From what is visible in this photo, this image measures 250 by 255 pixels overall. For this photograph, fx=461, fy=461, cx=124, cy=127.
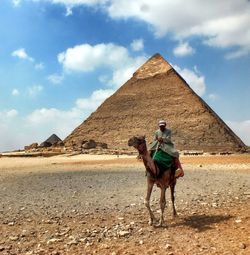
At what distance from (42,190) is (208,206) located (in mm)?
4993

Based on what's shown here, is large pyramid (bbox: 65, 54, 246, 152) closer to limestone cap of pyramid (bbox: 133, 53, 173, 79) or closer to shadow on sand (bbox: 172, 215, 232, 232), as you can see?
limestone cap of pyramid (bbox: 133, 53, 173, 79)

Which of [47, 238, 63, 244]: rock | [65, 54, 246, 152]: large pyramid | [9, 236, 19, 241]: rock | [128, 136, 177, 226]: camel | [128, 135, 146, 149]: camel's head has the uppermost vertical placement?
[65, 54, 246, 152]: large pyramid

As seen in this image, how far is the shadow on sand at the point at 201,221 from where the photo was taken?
6683 millimetres

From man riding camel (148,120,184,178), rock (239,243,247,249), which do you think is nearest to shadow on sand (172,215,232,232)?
man riding camel (148,120,184,178)

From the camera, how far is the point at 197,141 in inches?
3647

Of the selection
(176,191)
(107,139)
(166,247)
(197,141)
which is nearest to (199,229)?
(166,247)

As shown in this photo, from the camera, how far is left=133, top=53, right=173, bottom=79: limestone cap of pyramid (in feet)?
382

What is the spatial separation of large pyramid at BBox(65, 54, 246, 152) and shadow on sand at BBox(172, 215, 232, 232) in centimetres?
8531

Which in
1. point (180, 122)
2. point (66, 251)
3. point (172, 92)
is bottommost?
point (66, 251)

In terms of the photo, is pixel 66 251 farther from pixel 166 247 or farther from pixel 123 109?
pixel 123 109

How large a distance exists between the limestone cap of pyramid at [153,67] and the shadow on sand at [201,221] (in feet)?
360

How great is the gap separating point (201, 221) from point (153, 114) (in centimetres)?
10243

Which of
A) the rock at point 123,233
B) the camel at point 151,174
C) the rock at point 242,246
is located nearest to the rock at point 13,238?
the rock at point 123,233

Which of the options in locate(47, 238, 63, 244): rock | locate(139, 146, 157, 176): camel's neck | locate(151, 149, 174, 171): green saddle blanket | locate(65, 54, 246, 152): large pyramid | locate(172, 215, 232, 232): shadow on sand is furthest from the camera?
locate(65, 54, 246, 152): large pyramid
